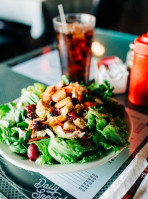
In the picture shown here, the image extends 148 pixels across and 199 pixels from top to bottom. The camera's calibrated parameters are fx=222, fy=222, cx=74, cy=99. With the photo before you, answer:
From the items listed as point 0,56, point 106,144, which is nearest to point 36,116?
point 106,144

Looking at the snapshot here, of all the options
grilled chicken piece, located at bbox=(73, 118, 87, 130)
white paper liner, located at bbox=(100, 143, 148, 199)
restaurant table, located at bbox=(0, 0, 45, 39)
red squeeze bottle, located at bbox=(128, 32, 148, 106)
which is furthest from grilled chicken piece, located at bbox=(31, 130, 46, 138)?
restaurant table, located at bbox=(0, 0, 45, 39)

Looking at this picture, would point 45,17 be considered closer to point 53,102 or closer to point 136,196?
point 53,102

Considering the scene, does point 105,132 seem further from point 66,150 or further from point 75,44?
point 75,44

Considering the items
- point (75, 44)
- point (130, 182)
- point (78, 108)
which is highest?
point (75, 44)

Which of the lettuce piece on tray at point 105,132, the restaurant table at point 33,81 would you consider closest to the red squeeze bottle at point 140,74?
the restaurant table at point 33,81

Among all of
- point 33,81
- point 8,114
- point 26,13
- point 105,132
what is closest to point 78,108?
point 105,132

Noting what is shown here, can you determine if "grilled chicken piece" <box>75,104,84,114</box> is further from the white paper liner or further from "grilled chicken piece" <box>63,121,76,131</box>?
the white paper liner
